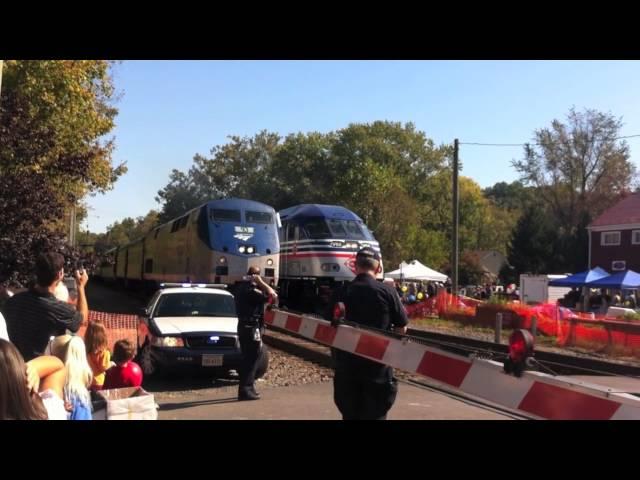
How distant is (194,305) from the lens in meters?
12.5

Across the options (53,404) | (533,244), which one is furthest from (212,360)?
(533,244)

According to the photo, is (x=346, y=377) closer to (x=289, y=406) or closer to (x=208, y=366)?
(x=289, y=406)

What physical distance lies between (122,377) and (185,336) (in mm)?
4618

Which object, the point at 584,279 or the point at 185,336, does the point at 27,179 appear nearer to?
the point at 185,336

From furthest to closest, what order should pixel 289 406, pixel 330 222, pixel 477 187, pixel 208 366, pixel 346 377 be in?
pixel 477 187, pixel 330 222, pixel 208 366, pixel 289 406, pixel 346 377

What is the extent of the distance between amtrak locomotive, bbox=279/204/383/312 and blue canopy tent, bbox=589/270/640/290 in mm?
11105

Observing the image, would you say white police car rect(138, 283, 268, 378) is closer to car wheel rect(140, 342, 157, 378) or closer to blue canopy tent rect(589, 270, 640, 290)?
car wheel rect(140, 342, 157, 378)

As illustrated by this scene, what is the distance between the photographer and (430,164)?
70.2 m

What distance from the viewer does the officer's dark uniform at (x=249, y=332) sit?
9773mm

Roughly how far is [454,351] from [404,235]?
4853 cm

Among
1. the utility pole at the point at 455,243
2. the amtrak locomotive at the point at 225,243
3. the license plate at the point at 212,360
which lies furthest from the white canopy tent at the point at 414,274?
the license plate at the point at 212,360

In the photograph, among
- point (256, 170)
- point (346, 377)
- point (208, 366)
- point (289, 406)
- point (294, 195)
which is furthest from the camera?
point (256, 170)

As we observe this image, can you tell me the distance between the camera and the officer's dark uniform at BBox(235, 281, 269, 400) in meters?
9.77
